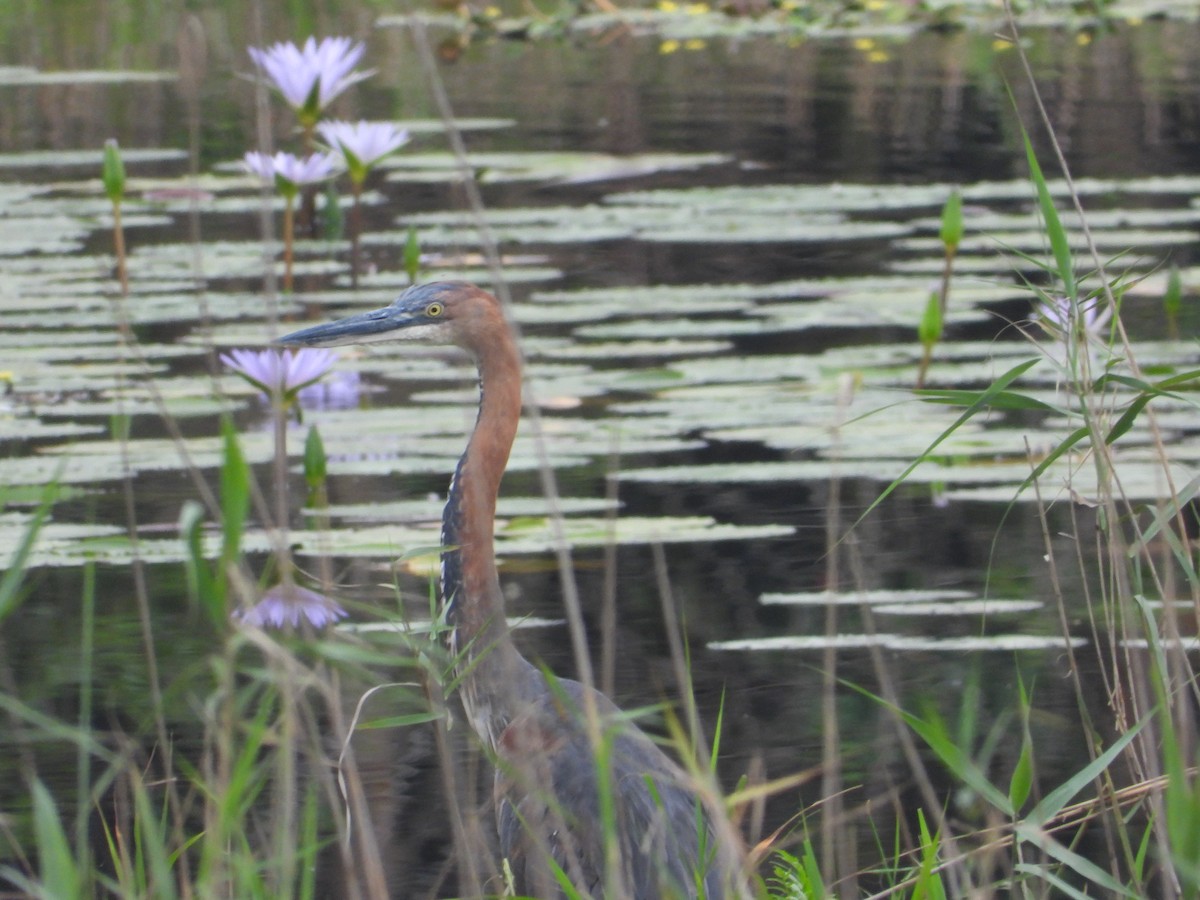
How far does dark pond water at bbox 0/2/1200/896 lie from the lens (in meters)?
2.88

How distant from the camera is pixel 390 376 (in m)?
4.37

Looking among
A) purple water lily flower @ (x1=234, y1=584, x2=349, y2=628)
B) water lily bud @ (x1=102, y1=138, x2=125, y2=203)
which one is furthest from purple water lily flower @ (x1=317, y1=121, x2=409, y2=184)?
purple water lily flower @ (x1=234, y1=584, x2=349, y2=628)

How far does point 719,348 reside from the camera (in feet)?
14.6

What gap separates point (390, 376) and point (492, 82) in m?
4.84

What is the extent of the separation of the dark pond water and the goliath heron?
0.46 ft

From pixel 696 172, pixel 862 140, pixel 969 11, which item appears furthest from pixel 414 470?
pixel 969 11

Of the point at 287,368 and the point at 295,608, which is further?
the point at 287,368

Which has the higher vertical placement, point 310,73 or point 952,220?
point 310,73

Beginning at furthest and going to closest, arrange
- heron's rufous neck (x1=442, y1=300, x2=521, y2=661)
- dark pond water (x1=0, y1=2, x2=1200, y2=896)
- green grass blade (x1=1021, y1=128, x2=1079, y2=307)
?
dark pond water (x1=0, y1=2, x2=1200, y2=896), heron's rufous neck (x1=442, y1=300, x2=521, y2=661), green grass blade (x1=1021, y1=128, x2=1079, y2=307)

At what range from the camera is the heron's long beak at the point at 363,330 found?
2809mm

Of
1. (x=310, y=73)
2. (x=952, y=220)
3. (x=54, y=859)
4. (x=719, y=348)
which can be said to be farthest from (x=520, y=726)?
(x=310, y=73)

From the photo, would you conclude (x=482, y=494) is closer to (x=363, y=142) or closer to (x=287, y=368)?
(x=287, y=368)

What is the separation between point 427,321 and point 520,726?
1.06 m

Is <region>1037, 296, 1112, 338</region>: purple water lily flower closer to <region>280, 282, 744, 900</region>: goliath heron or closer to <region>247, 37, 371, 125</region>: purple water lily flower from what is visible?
<region>280, 282, 744, 900</region>: goliath heron
